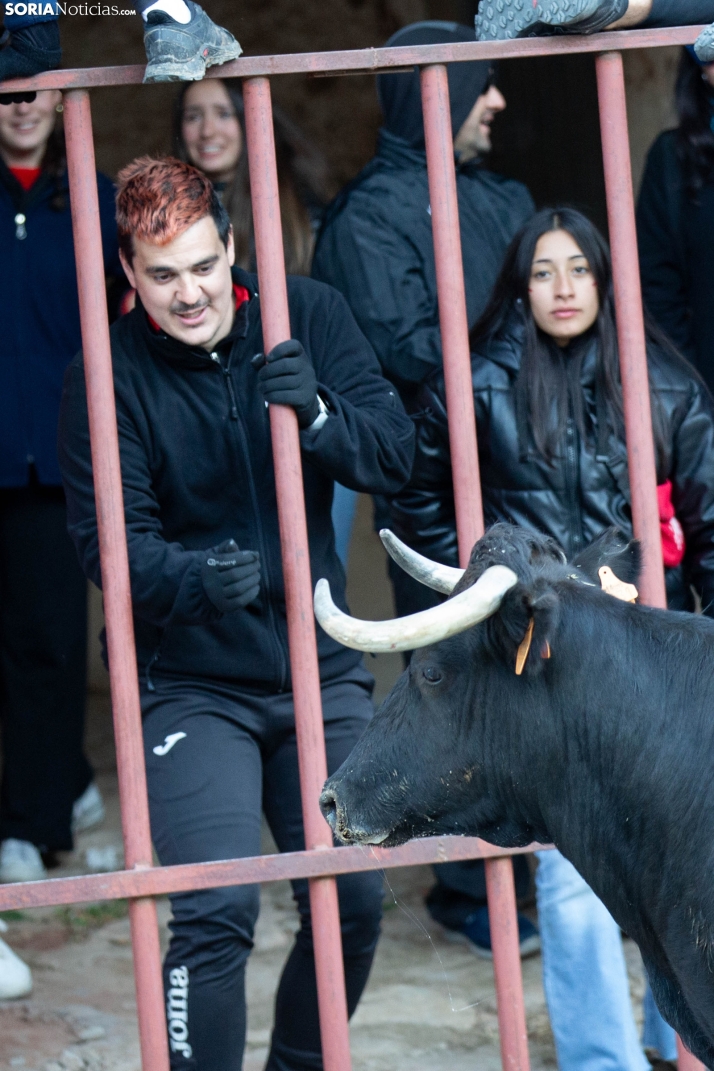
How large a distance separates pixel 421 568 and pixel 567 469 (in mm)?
1069

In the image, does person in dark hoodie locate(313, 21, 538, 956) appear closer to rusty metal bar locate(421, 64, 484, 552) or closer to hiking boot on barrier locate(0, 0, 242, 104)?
rusty metal bar locate(421, 64, 484, 552)

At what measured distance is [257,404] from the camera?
3.28 metres

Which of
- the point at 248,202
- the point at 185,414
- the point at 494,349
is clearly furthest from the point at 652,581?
the point at 248,202

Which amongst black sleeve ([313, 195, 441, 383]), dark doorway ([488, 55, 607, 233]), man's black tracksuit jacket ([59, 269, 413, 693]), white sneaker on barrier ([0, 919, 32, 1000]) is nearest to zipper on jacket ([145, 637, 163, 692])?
man's black tracksuit jacket ([59, 269, 413, 693])

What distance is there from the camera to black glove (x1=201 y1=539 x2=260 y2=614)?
9.70 ft

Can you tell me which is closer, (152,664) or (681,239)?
(152,664)

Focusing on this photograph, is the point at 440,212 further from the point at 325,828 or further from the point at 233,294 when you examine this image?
the point at 325,828

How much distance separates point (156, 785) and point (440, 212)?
1.32 metres

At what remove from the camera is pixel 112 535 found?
3045 millimetres

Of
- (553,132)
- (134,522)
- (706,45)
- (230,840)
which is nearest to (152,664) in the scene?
(134,522)

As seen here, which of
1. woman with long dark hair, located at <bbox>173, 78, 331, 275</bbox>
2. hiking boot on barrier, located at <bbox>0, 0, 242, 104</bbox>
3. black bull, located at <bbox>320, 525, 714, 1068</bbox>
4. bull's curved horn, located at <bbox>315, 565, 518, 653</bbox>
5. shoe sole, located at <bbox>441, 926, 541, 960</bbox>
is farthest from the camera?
shoe sole, located at <bbox>441, 926, 541, 960</bbox>

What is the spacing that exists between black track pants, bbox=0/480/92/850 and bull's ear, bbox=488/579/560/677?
8.64 feet

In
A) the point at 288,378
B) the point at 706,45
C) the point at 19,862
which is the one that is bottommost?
the point at 19,862

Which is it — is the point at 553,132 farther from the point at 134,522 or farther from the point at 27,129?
the point at 134,522
